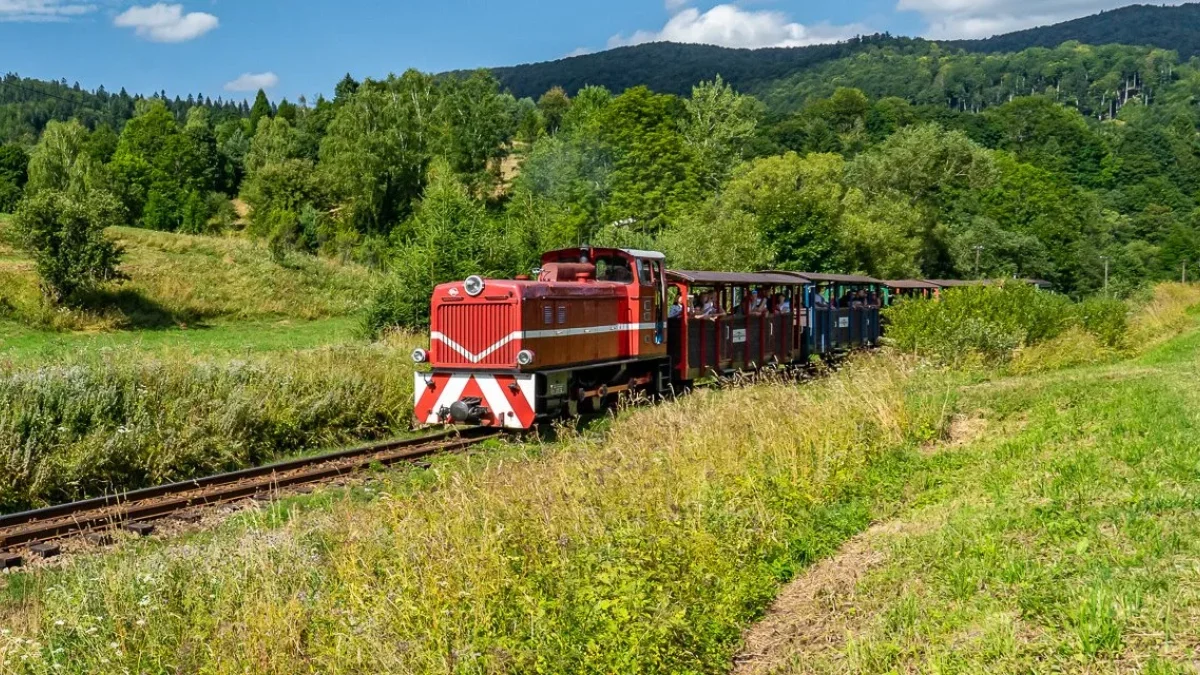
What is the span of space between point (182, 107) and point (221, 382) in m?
203

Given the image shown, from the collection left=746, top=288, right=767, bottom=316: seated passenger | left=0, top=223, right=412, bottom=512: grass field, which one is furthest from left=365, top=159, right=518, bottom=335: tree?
left=746, top=288, right=767, bottom=316: seated passenger

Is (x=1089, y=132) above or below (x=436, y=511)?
above

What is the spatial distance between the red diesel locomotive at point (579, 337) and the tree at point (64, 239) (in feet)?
77.0

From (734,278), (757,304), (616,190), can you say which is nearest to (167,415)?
(734,278)

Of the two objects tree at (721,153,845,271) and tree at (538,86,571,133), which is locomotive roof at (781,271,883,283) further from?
tree at (538,86,571,133)

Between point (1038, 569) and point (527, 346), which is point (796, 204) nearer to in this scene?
point (527, 346)

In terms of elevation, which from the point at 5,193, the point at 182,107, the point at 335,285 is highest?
the point at 182,107

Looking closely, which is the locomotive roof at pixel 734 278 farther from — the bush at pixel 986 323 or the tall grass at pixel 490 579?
the tall grass at pixel 490 579

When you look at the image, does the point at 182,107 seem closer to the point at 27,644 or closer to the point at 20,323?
the point at 20,323

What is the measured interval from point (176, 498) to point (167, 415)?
2.82 m

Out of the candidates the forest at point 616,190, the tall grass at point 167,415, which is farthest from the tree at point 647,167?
the tall grass at point 167,415

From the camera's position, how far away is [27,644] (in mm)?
5852

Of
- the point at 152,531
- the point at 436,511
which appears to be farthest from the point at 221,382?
the point at 436,511

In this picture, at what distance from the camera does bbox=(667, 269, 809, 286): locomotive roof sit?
19.6 meters
